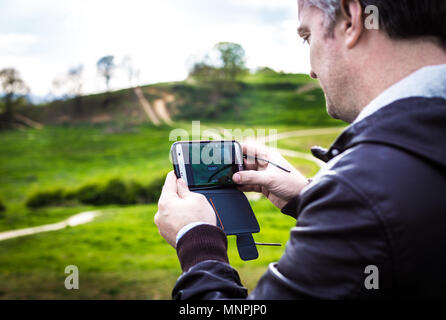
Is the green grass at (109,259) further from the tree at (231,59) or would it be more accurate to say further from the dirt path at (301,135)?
the tree at (231,59)

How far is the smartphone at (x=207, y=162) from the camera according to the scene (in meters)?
1.34

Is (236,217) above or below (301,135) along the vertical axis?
above

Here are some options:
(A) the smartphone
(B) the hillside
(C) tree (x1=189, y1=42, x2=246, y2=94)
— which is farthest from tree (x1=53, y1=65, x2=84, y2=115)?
(A) the smartphone

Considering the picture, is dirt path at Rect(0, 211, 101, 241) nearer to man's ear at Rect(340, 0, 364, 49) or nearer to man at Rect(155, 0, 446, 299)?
man at Rect(155, 0, 446, 299)

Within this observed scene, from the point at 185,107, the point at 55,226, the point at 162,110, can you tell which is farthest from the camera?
the point at 185,107

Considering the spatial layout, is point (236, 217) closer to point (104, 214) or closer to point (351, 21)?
point (351, 21)

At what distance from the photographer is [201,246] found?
0.87 meters

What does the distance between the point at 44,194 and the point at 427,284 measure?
1100 centimetres

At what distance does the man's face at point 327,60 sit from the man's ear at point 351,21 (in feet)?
0.12

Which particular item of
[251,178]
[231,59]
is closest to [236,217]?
[251,178]

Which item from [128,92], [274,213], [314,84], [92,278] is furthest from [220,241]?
[314,84]

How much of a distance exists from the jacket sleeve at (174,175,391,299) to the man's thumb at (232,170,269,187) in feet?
1.90

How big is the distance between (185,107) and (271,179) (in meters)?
11.6

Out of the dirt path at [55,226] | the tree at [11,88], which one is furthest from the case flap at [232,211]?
the tree at [11,88]
